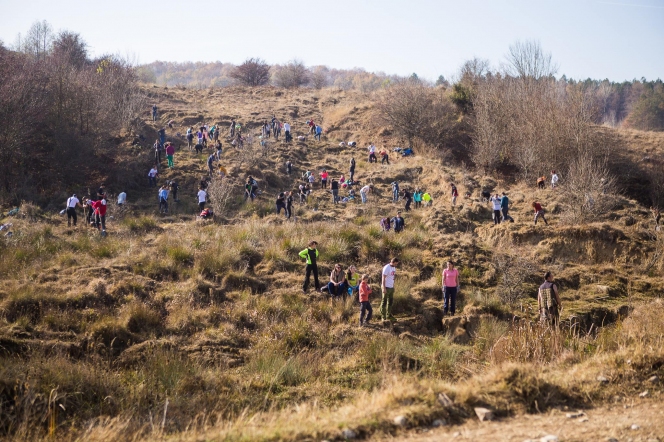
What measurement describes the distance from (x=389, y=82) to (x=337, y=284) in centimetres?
5063

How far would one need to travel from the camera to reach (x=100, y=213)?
1638cm

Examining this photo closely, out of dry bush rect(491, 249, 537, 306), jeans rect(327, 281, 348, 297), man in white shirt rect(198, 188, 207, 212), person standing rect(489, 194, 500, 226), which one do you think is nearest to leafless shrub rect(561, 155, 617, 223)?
person standing rect(489, 194, 500, 226)

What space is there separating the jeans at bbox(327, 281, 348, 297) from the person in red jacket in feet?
29.4

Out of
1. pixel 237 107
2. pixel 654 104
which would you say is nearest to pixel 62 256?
pixel 237 107

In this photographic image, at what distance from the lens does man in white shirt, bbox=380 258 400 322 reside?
1124 centimetres

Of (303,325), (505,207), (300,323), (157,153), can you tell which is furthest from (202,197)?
(505,207)

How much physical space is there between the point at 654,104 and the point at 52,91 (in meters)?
75.8

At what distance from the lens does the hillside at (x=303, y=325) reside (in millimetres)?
6352

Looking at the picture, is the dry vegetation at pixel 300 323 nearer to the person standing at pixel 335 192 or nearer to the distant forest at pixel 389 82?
the person standing at pixel 335 192

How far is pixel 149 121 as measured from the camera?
34.2 m

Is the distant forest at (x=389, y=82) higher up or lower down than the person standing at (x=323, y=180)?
higher up

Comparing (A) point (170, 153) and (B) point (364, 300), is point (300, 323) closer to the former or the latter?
(B) point (364, 300)

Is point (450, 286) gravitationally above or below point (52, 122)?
below

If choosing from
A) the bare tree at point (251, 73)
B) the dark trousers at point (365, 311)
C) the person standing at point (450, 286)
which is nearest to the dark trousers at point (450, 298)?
the person standing at point (450, 286)
